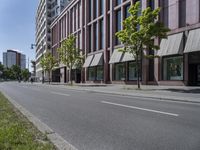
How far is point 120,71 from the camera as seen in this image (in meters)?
42.1

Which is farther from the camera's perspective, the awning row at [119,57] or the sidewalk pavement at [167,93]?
the awning row at [119,57]

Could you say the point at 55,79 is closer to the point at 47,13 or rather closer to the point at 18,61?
the point at 47,13

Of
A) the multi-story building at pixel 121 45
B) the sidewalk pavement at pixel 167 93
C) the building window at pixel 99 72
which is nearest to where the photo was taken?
the sidewalk pavement at pixel 167 93

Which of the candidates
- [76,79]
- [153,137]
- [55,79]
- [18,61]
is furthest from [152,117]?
[18,61]

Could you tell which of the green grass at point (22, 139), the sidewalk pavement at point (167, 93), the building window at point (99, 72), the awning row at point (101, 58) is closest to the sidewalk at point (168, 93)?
the sidewalk pavement at point (167, 93)

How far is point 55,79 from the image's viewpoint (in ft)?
276

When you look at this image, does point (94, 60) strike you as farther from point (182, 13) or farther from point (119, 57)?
point (182, 13)

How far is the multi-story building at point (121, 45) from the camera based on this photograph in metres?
29.3

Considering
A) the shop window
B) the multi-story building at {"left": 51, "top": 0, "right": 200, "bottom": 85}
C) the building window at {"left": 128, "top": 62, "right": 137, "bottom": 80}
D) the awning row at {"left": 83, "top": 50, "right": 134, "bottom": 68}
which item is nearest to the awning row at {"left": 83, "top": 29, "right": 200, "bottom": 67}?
the multi-story building at {"left": 51, "top": 0, "right": 200, "bottom": 85}

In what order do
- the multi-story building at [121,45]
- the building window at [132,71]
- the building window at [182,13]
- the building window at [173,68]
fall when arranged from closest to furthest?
the multi-story building at [121,45], the building window at [182,13], the building window at [173,68], the building window at [132,71]

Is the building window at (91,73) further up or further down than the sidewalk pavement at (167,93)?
further up

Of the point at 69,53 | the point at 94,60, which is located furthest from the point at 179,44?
the point at 69,53

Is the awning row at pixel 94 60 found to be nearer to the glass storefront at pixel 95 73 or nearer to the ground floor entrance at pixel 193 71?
the glass storefront at pixel 95 73

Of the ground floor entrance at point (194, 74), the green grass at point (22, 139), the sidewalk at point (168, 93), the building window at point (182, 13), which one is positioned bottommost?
the green grass at point (22, 139)
